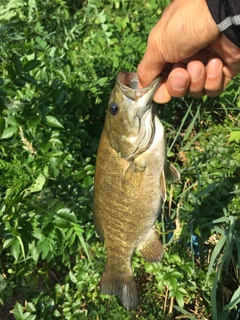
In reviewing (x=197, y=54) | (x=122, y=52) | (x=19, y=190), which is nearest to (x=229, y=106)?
(x=122, y=52)

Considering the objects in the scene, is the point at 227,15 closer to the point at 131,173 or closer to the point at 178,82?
the point at 178,82

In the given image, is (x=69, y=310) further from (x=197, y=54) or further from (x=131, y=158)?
(x=197, y=54)

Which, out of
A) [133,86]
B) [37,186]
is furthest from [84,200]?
[133,86]

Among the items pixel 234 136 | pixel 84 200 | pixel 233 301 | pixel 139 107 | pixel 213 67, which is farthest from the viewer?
pixel 234 136

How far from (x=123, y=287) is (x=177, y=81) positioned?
1.01 metres

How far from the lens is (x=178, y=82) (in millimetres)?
2094

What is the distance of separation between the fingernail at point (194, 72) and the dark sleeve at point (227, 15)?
0.32m

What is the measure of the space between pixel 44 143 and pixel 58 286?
0.90 m

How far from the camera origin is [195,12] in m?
1.87

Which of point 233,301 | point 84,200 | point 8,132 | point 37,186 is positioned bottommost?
point 233,301

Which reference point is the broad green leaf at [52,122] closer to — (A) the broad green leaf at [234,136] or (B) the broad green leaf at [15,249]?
(B) the broad green leaf at [15,249]

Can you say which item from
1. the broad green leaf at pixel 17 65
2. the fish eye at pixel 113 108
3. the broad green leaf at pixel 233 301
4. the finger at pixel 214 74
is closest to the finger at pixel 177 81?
the finger at pixel 214 74

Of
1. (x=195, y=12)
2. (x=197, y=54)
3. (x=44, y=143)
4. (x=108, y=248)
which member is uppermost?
(x=195, y=12)

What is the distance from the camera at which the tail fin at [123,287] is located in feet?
7.41
